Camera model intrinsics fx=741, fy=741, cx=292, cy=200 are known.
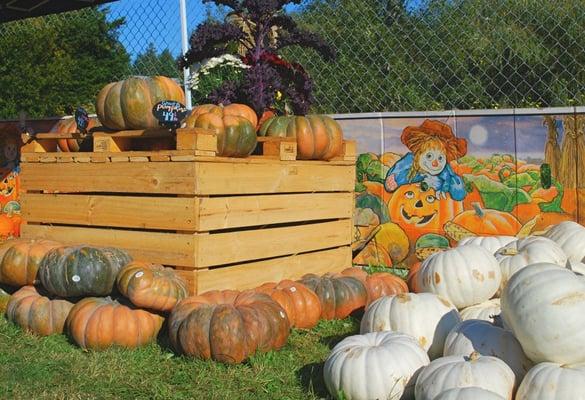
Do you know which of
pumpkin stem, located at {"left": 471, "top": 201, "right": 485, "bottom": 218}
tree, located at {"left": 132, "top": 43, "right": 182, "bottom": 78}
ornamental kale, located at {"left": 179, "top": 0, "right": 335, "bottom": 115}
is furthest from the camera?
tree, located at {"left": 132, "top": 43, "right": 182, "bottom": 78}

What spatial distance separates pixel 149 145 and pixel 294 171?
111cm

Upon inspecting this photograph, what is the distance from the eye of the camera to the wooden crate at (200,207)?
4801 millimetres

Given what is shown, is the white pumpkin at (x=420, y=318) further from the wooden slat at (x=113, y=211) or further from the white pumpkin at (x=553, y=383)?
the wooden slat at (x=113, y=211)

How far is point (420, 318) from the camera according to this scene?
4043 mm

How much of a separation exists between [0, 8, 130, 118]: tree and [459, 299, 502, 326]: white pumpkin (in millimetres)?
7769

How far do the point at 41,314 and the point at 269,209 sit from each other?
1.72m

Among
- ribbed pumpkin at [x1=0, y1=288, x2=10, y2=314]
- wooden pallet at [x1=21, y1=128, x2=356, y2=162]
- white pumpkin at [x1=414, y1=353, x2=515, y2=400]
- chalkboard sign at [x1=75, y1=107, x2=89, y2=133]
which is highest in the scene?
chalkboard sign at [x1=75, y1=107, x2=89, y2=133]

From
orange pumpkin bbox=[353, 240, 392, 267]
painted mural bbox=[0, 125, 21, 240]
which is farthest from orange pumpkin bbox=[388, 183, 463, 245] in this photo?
painted mural bbox=[0, 125, 21, 240]

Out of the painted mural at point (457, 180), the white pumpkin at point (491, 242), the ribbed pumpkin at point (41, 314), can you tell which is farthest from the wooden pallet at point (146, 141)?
the painted mural at point (457, 180)

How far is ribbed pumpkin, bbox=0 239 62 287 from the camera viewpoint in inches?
196

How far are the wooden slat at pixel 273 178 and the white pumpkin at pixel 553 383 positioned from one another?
7.85ft

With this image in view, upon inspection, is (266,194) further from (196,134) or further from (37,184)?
(37,184)

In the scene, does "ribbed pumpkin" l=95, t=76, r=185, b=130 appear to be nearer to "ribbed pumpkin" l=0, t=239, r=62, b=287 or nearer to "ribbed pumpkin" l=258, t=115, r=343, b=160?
"ribbed pumpkin" l=258, t=115, r=343, b=160

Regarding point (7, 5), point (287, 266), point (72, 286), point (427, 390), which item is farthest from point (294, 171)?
point (7, 5)
